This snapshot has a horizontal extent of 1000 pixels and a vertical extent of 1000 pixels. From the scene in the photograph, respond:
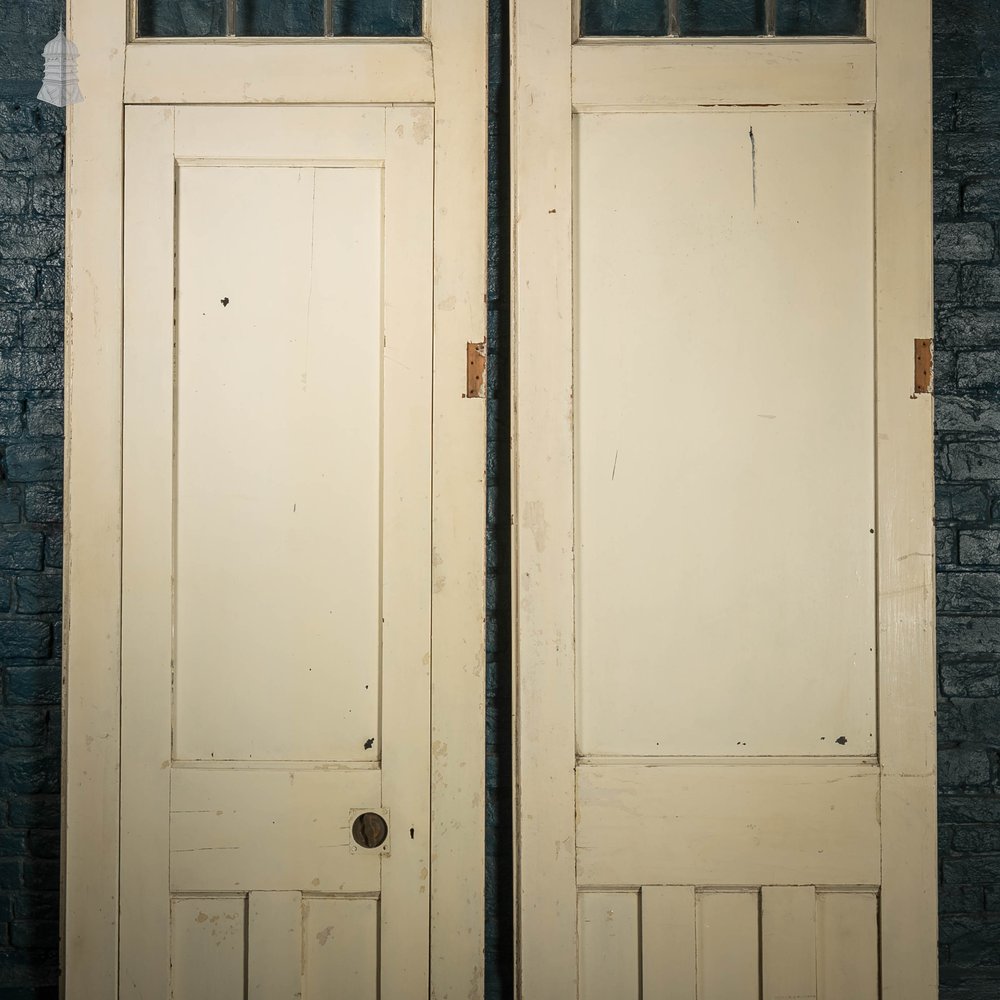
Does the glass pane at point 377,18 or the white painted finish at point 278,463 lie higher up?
the glass pane at point 377,18

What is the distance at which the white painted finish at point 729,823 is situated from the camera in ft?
4.30

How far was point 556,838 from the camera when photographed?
4.32 ft

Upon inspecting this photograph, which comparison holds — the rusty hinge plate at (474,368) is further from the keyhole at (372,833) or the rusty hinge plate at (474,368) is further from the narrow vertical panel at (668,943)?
the narrow vertical panel at (668,943)

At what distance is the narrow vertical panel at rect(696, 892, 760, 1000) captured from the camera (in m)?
1.31

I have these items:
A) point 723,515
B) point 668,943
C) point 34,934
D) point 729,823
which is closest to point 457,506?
point 723,515

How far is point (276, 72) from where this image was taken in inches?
52.2

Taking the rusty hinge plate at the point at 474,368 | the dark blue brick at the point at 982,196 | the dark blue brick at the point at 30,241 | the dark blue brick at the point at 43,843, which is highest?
the dark blue brick at the point at 982,196

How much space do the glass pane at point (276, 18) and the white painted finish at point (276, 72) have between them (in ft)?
0.23

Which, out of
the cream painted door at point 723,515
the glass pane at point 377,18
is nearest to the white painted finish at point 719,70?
the cream painted door at point 723,515

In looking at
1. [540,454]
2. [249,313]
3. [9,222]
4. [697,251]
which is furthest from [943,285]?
[9,222]

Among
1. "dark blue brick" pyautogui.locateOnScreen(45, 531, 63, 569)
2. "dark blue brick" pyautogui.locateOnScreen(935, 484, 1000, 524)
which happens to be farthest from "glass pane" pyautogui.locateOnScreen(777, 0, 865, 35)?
"dark blue brick" pyautogui.locateOnScreen(45, 531, 63, 569)

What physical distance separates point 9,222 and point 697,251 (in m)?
1.31

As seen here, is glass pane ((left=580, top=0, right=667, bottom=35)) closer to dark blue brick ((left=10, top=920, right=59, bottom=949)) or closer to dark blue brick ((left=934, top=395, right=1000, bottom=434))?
dark blue brick ((left=934, top=395, right=1000, bottom=434))

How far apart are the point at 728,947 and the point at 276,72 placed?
1.59 m
